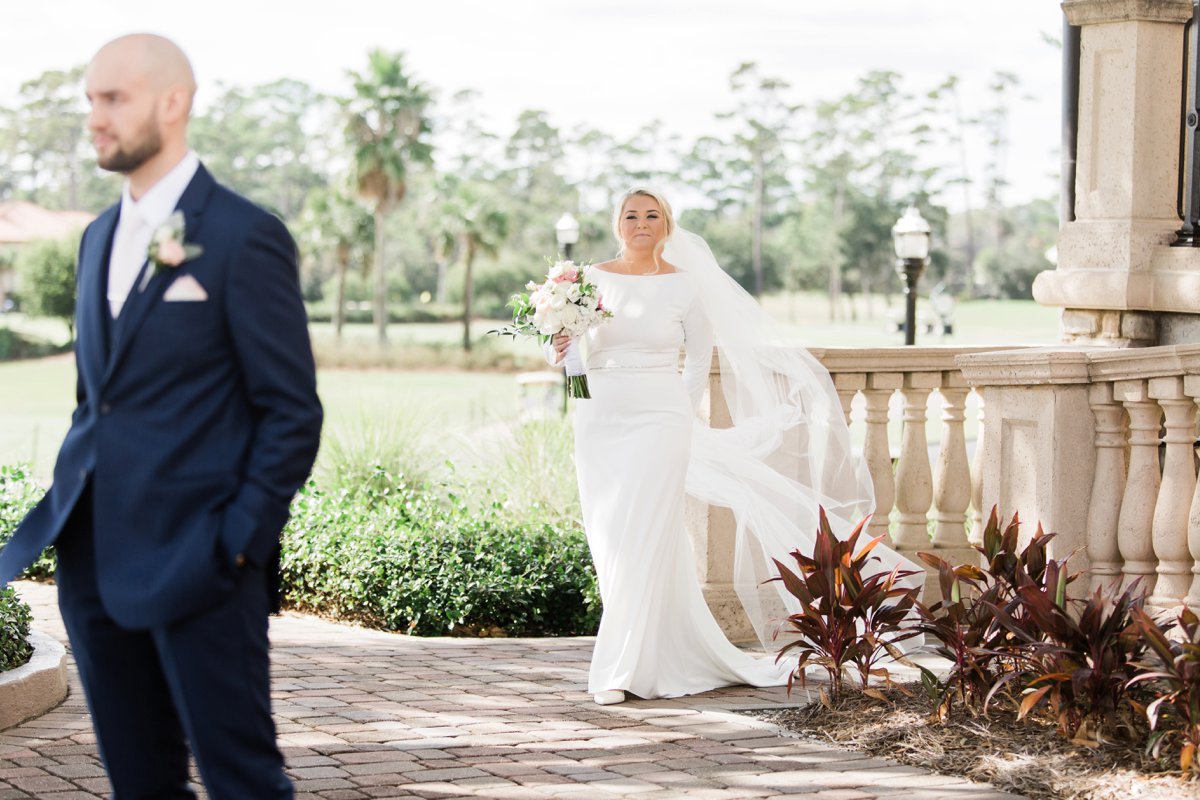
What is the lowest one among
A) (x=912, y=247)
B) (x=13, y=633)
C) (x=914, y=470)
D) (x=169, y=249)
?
(x=13, y=633)

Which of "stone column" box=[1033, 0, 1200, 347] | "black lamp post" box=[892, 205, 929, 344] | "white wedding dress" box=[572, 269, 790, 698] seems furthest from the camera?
"black lamp post" box=[892, 205, 929, 344]

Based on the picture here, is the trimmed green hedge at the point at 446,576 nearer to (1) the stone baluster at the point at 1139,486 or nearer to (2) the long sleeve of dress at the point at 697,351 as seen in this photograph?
(2) the long sleeve of dress at the point at 697,351

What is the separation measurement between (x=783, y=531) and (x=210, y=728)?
4121mm

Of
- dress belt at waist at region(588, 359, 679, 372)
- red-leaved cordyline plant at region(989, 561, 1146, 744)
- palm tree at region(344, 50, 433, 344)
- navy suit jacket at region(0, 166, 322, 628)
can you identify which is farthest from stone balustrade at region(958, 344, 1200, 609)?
palm tree at region(344, 50, 433, 344)

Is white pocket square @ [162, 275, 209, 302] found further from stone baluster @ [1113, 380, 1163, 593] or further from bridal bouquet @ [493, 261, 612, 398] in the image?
stone baluster @ [1113, 380, 1163, 593]

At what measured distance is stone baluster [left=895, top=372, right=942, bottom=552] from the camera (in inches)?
291

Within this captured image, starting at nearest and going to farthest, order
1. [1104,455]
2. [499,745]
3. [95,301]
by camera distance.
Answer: [95,301], [499,745], [1104,455]

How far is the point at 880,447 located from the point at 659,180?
82.9 metres

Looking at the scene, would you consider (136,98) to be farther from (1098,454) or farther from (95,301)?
(1098,454)

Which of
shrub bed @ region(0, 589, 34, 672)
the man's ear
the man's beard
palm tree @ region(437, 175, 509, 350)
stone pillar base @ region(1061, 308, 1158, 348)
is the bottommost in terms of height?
shrub bed @ region(0, 589, 34, 672)

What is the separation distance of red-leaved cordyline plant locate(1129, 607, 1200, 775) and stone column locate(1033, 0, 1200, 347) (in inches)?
112

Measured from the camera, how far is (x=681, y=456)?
6453 mm

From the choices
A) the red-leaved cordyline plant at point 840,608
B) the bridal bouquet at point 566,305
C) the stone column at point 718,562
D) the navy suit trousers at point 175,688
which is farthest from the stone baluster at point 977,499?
the navy suit trousers at point 175,688

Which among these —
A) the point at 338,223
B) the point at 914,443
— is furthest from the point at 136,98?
the point at 338,223
